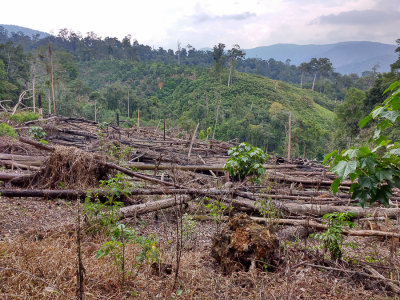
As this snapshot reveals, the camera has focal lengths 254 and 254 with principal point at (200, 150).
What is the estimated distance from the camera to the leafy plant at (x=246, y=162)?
227 inches

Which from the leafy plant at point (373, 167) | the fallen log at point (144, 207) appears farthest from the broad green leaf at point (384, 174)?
the fallen log at point (144, 207)

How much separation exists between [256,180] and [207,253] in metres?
2.75

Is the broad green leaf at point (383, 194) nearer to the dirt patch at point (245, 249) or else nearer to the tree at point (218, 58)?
the dirt patch at point (245, 249)

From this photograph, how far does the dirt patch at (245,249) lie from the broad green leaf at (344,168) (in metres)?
1.67

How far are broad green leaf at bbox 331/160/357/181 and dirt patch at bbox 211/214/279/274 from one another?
1.67m

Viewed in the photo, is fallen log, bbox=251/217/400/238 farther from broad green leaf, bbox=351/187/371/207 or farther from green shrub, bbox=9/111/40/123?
green shrub, bbox=9/111/40/123

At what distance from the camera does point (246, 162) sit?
584 centimetres

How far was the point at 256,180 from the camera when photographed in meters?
5.87

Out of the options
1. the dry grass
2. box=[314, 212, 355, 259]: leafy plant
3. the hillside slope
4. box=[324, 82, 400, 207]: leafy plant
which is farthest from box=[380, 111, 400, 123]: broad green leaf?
the hillside slope

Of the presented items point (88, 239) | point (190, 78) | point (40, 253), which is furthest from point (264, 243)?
point (190, 78)

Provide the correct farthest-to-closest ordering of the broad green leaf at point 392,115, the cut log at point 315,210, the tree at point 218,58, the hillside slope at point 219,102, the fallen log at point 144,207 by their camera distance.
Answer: the tree at point 218,58
the hillside slope at point 219,102
the cut log at point 315,210
the fallen log at point 144,207
the broad green leaf at point 392,115

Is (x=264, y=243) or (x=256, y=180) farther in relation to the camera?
(x=256, y=180)

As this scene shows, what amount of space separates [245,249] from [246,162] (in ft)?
9.96

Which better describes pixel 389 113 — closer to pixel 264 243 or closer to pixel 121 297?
pixel 264 243
